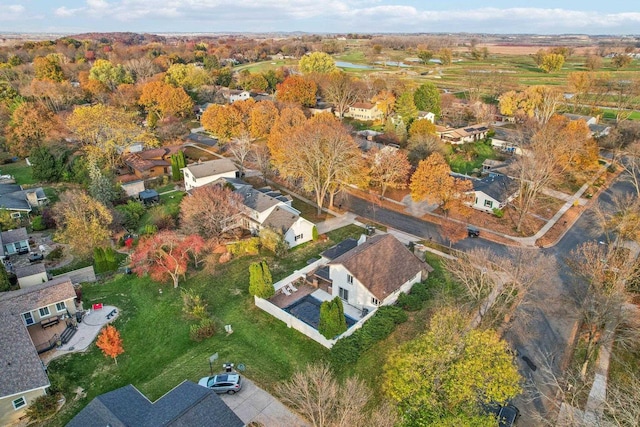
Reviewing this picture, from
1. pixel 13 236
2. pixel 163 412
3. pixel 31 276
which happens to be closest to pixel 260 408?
pixel 163 412

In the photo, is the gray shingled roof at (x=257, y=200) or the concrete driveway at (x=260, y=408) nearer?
the concrete driveway at (x=260, y=408)

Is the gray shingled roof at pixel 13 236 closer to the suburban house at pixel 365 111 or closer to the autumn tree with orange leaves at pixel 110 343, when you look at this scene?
the autumn tree with orange leaves at pixel 110 343

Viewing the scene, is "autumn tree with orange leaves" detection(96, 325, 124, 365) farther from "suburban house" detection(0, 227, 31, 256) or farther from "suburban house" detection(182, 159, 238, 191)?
"suburban house" detection(182, 159, 238, 191)

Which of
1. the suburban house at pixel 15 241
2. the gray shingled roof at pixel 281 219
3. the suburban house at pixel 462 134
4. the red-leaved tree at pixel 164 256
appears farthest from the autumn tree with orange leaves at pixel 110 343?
the suburban house at pixel 462 134

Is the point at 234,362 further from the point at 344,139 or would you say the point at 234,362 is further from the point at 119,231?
the point at 344,139

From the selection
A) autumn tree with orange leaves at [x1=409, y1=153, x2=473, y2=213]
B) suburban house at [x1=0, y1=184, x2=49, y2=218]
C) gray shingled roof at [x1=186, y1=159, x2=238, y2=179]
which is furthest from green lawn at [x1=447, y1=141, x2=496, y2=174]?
suburban house at [x1=0, y1=184, x2=49, y2=218]

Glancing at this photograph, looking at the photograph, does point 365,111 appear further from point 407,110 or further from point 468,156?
point 468,156
